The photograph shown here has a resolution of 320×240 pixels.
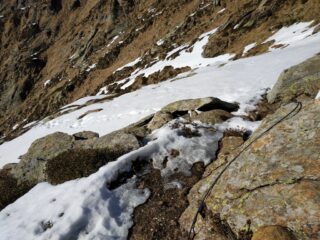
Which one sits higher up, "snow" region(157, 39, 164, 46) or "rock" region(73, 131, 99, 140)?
"rock" region(73, 131, 99, 140)

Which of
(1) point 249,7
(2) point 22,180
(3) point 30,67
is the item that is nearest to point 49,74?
(3) point 30,67

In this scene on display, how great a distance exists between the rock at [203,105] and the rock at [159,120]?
30.4 inches

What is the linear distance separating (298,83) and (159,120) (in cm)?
497

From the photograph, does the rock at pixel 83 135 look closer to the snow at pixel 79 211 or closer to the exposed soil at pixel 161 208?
the snow at pixel 79 211

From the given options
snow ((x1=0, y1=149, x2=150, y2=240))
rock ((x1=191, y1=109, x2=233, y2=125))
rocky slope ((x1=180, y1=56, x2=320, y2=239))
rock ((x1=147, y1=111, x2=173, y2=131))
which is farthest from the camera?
rock ((x1=147, y1=111, x2=173, y2=131))

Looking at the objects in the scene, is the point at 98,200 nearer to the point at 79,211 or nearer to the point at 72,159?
the point at 79,211

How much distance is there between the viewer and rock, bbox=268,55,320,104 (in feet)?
38.8

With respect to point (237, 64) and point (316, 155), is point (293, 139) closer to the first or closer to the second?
point (316, 155)

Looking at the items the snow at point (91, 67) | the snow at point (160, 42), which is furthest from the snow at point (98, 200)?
the snow at point (91, 67)

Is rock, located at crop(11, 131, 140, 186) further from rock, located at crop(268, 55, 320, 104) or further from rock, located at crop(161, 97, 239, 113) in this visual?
rock, located at crop(268, 55, 320, 104)

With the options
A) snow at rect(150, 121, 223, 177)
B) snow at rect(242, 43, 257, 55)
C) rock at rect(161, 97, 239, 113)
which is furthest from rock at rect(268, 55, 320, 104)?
snow at rect(242, 43, 257, 55)

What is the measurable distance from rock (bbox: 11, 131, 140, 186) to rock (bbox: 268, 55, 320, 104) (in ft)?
18.5

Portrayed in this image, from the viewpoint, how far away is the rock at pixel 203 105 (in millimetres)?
12852

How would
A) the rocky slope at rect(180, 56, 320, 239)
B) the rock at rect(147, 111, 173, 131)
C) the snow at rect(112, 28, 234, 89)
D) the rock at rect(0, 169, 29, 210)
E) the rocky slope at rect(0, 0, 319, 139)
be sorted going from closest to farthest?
the rocky slope at rect(180, 56, 320, 239) < the rock at rect(0, 169, 29, 210) < the rock at rect(147, 111, 173, 131) < the snow at rect(112, 28, 234, 89) < the rocky slope at rect(0, 0, 319, 139)
